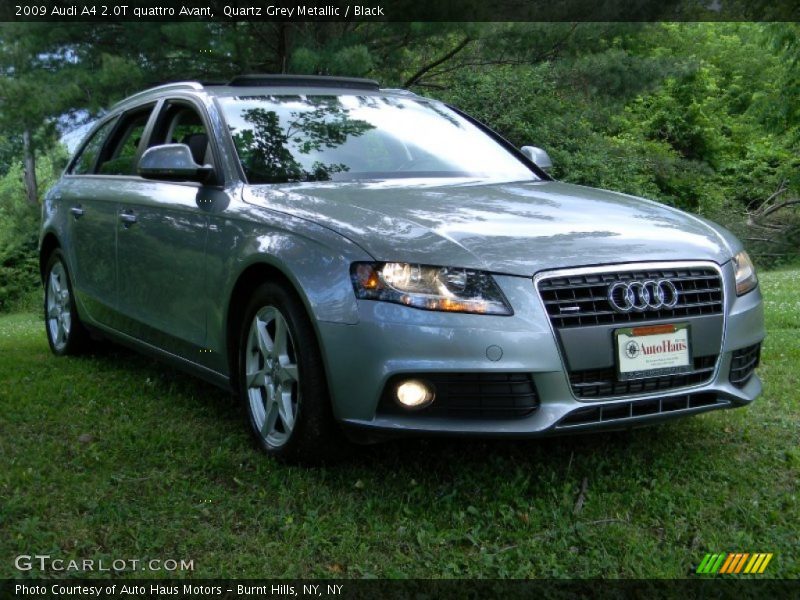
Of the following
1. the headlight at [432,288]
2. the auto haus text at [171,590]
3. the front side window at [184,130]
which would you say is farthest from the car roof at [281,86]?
the auto haus text at [171,590]

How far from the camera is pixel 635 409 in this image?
138 inches

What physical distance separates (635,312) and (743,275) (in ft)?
2.48

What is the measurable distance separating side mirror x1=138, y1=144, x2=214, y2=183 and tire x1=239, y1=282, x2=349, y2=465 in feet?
2.40

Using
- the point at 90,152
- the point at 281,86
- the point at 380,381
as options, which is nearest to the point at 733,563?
the point at 380,381

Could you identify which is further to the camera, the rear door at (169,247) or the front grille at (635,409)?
the rear door at (169,247)

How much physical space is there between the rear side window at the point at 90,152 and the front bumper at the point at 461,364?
3.31 metres

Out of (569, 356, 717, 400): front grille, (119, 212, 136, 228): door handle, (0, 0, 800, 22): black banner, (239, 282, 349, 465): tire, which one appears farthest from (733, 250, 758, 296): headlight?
(0, 0, 800, 22): black banner

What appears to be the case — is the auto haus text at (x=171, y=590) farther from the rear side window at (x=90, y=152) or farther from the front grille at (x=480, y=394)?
the rear side window at (x=90, y=152)

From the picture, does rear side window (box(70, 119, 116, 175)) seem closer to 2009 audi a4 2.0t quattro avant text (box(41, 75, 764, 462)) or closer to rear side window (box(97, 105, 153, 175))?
rear side window (box(97, 105, 153, 175))

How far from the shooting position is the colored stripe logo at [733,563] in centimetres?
306

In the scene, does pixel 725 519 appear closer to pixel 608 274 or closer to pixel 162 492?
pixel 608 274

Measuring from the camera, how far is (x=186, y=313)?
4586 millimetres

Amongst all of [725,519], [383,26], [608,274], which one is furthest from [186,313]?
[383,26]

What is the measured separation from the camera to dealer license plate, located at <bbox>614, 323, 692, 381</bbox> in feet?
11.2
